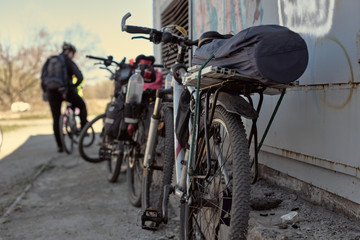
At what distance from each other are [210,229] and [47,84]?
5.42 metres

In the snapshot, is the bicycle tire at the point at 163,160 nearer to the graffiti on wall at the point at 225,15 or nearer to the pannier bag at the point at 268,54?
the graffiti on wall at the point at 225,15

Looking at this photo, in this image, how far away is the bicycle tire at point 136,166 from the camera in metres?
3.98

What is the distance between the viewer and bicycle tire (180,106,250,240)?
1.77 meters

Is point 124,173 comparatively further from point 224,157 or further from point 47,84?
point 224,157

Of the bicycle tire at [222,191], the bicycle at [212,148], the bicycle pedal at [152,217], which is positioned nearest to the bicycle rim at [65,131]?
the bicycle pedal at [152,217]

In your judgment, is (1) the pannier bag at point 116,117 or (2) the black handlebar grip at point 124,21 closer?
(2) the black handlebar grip at point 124,21

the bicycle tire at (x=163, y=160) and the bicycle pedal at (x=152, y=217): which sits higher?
the bicycle tire at (x=163, y=160)

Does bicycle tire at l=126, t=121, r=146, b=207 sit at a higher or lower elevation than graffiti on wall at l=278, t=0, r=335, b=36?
lower

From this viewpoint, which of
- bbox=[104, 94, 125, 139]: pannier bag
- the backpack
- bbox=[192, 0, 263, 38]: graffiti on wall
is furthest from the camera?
the backpack

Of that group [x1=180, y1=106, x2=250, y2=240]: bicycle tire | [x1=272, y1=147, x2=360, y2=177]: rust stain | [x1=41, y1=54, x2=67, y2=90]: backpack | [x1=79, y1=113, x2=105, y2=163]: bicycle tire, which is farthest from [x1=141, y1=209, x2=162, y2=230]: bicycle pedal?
[x1=41, y1=54, x2=67, y2=90]: backpack

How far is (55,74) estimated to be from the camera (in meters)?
6.98

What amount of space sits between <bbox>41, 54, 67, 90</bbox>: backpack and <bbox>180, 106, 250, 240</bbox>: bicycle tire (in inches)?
200

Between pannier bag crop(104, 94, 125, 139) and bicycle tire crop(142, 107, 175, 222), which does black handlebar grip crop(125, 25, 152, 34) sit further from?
pannier bag crop(104, 94, 125, 139)

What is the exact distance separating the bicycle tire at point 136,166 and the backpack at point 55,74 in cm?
322
